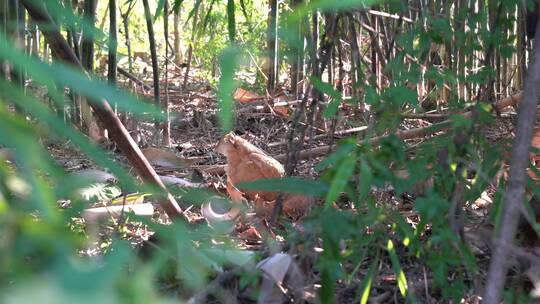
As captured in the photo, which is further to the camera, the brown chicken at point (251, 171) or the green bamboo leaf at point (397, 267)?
the brown chicken at point (251, 171)

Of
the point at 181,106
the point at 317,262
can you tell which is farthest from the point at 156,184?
the point at 181,106

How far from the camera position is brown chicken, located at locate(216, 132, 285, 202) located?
2605mm

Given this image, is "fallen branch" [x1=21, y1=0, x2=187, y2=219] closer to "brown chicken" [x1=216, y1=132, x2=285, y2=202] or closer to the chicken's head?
"brown chicken" [x1=216, y1=132, x2=285, y2=202]

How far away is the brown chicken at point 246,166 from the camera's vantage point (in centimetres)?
261

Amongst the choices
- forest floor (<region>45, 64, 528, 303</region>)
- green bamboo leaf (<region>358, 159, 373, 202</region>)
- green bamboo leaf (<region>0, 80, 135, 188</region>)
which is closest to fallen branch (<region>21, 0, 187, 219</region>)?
forest floor (<region>45, 64, 528, 303</region>)

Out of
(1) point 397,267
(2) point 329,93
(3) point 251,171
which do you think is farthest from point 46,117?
(3) point 251,171

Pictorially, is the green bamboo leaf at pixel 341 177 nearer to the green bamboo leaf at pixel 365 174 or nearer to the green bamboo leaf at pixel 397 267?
the green bamboo leaf at pixel 365 174

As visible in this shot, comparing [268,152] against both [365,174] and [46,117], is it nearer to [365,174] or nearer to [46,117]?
[365,174]

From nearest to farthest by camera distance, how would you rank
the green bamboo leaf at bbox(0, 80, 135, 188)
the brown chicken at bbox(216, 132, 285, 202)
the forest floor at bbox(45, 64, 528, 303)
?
the green bamboo leaf at bbox(0, 80, 135, 188)
the forest floor at bbox(45, 64, 528, 303)
the brown chicken at bbox(216, 132, 285, 202)

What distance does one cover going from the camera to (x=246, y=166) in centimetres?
271

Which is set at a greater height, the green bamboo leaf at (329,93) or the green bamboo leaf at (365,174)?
the green bamboo leaf at (329,93)

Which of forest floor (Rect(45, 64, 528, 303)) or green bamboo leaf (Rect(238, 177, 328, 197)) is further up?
green bamboo leaf (Rect(238, 177, 328, 197))

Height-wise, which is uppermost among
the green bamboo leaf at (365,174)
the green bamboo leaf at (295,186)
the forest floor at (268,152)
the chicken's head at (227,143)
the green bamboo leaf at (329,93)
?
the green bamboo leaf at (329,93)

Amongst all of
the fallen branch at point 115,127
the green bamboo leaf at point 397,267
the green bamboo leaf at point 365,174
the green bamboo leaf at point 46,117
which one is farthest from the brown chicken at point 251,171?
the green bamboo leaf at point 46,117
